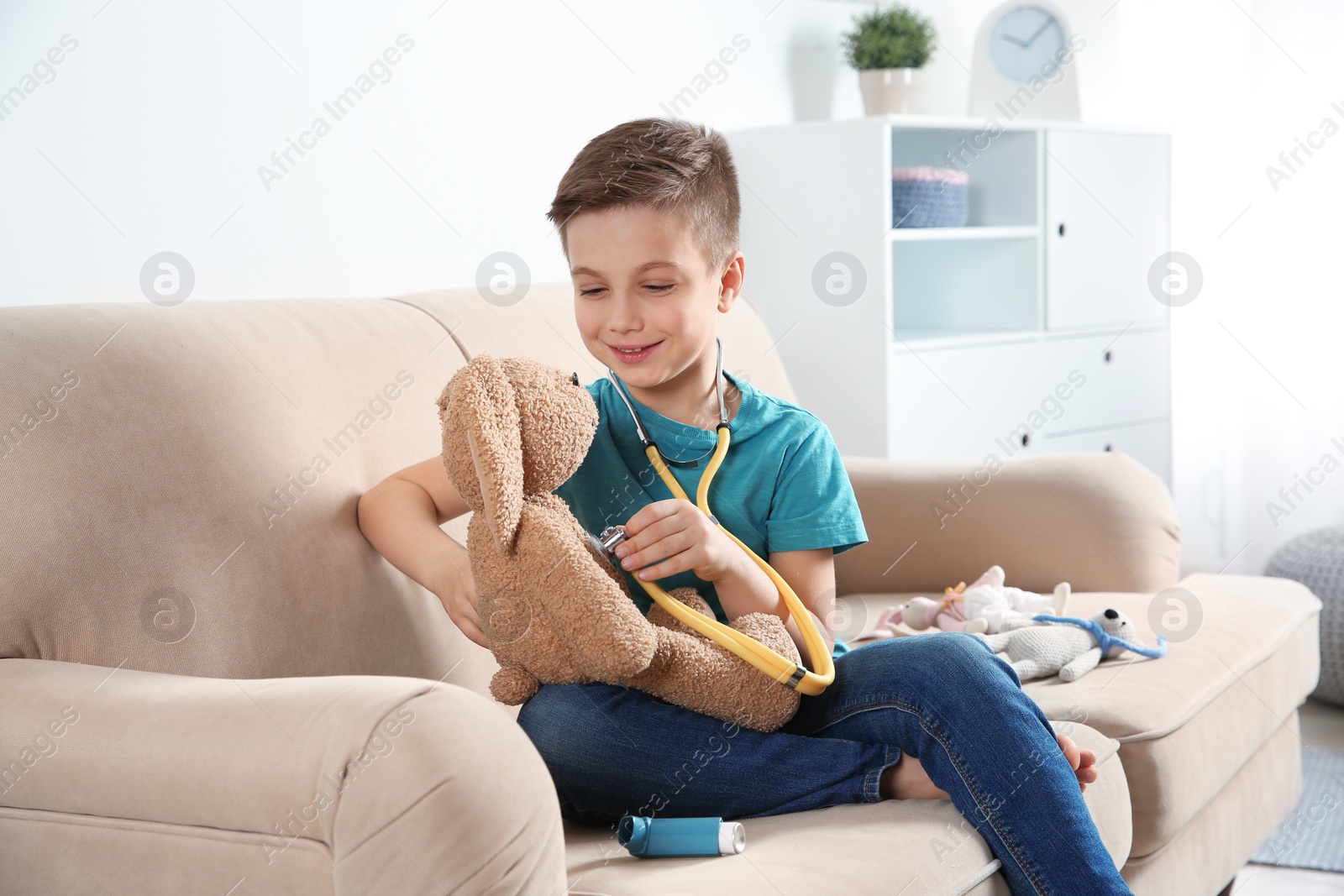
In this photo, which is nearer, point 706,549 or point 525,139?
point 706,549

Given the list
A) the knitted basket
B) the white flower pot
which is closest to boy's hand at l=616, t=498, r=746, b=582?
the knitted basket

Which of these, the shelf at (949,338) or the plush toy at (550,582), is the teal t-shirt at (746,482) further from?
the shelf at (949,338)

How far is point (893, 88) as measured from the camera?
2.56m

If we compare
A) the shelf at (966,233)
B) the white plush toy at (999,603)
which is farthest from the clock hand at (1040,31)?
the white plush toy at (999,603)

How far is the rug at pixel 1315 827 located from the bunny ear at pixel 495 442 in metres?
1.47

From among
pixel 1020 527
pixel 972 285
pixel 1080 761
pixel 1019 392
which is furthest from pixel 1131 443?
pixel 1080 761

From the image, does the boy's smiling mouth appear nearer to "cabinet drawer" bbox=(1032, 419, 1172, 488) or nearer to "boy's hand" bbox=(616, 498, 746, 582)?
"boy's hand" bbox=(616, 498, 746, 582)

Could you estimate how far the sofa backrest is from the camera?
3.22 ft

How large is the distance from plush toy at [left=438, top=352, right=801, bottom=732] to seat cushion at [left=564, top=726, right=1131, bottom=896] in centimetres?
10

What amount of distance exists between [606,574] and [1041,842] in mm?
419

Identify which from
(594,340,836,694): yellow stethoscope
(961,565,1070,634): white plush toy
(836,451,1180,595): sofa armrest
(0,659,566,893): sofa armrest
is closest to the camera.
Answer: (0,659,566,893): sofa armrest

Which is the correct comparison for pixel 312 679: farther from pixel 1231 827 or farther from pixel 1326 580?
pixel 1326 580

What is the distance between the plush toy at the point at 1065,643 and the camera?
1.38 meters

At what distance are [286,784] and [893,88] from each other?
219 centimetres
